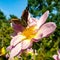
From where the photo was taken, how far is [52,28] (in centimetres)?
103

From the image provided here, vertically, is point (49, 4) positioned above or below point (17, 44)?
above

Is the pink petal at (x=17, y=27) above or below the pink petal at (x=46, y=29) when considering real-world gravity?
above

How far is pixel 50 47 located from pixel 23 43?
1.18 feet

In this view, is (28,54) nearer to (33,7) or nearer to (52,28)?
(52,28)

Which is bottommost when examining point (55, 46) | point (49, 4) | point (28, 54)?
point (28, 54)

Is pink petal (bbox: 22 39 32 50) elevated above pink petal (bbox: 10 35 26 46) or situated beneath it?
situated beneath

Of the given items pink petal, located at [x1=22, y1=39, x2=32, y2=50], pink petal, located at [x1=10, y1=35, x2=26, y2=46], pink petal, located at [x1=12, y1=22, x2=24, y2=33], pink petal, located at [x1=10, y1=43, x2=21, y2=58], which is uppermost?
pink petal, located at [x1=12, y1=22, x2=24, y2=33]

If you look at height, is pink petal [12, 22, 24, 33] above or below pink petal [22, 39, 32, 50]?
above

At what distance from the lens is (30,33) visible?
3.64 ft

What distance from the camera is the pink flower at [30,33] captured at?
1.04 metres

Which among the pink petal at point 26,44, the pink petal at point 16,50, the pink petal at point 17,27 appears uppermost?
the pink petal at point 17,27

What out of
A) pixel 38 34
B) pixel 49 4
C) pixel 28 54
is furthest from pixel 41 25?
pixel 49 4

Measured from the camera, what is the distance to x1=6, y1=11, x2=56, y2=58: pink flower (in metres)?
1.04

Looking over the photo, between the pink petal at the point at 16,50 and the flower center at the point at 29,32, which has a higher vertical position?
the flower center at the point at 29,32
